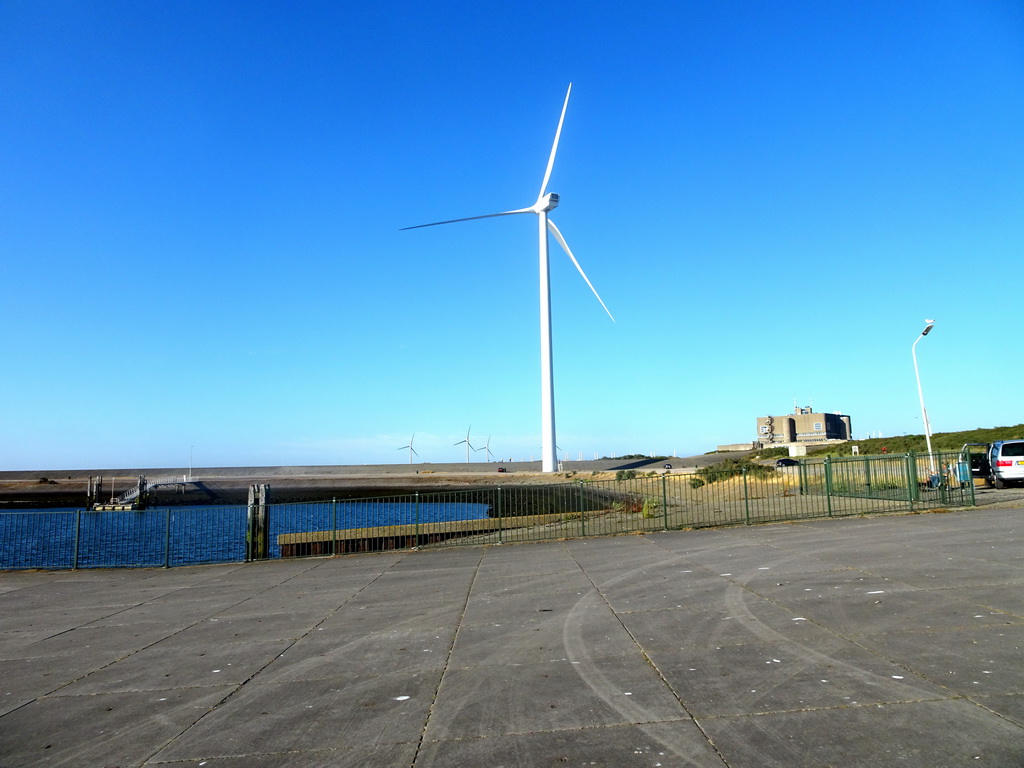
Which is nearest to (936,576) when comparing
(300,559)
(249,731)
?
(249,731)

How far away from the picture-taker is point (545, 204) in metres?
65.8

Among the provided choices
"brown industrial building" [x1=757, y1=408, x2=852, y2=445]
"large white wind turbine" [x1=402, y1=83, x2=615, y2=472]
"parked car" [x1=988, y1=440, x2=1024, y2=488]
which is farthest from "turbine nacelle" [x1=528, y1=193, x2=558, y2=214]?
"brown industrial building" [x1=757, y1=408, x2=852, y2=445]

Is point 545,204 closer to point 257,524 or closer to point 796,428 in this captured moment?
point 257,524

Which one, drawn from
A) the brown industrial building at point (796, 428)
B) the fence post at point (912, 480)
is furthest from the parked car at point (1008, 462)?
the brown industrial building at point (796, 428)

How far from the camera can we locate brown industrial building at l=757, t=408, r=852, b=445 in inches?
6294

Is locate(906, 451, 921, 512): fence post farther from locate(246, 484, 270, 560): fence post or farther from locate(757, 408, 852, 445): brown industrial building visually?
locate(757, 408, 852, 445): brown industrial building

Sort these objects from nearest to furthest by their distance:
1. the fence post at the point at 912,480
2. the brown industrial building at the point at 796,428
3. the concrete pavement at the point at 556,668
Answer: the concrete pavement at the point at 556,668, the fence post at the point at 912,480, the brown industrial building at the point at 796,428

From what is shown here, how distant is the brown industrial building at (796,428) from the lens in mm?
159875

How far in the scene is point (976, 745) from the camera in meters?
4.80

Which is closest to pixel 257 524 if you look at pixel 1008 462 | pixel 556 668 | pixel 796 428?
pixel 556 668

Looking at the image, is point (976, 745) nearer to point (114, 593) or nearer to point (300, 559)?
point (114, 593)

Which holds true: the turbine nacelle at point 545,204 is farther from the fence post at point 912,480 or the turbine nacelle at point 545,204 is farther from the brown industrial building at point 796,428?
the brown industrial building at point 796,428

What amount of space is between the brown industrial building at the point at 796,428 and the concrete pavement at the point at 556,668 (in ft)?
507

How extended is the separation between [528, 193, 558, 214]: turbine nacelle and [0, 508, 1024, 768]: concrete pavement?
55.6 m
